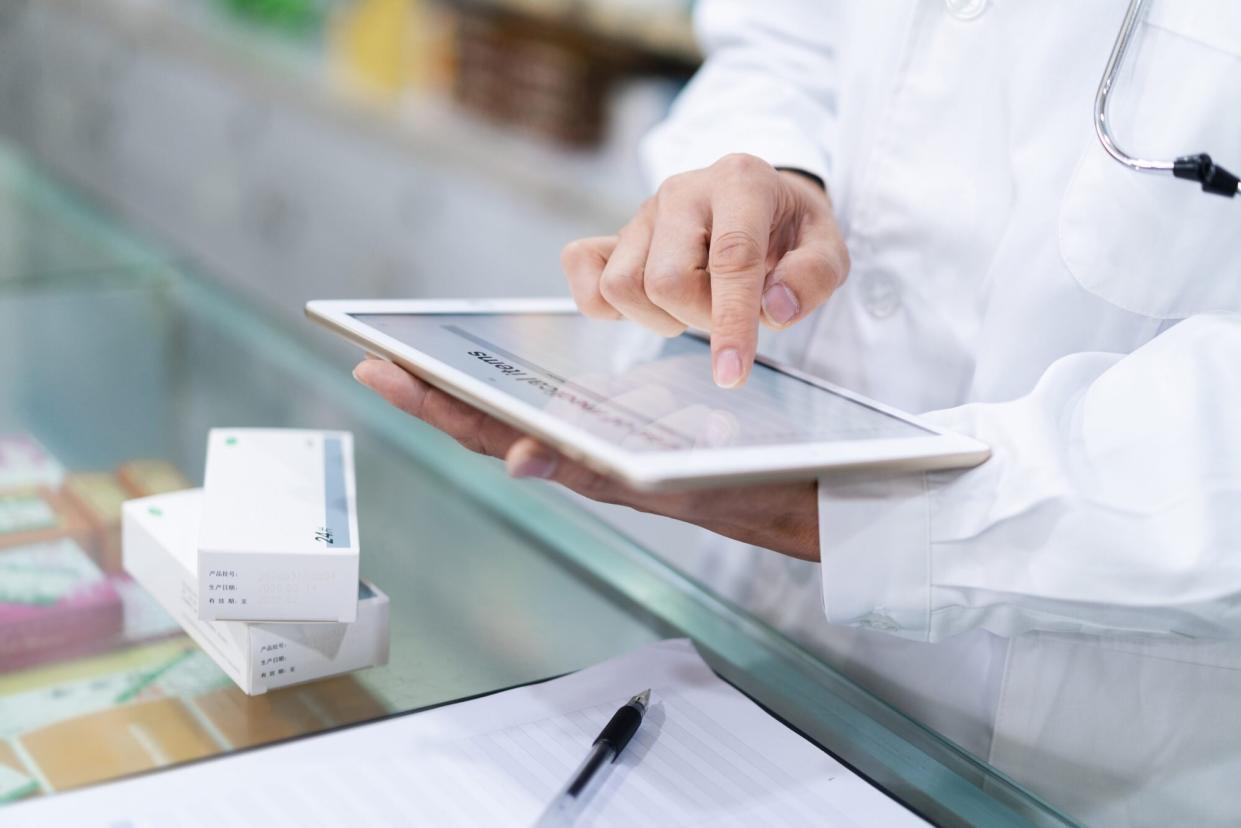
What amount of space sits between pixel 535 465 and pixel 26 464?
51cm

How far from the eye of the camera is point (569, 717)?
625 millimetres

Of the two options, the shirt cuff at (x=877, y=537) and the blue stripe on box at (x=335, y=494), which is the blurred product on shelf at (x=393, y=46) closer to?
the blue stripe on box at (x=335, y=494)

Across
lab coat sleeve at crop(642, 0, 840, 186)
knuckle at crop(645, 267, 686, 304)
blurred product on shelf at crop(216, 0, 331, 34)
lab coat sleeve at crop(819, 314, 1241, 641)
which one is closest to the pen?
lab coat sleeve at crop(819, 314, 1241, 641)

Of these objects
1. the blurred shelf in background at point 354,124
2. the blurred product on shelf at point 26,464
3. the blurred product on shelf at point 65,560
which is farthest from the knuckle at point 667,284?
the blurred shelf in background at point 354,124

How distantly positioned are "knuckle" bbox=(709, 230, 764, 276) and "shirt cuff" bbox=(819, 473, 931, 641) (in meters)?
0.13

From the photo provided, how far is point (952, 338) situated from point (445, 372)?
364 mm

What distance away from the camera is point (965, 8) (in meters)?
0.77

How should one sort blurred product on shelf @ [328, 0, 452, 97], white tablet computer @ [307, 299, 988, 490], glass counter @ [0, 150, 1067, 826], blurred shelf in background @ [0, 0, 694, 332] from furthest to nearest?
blurred product on shelf @ [328, 0, 452, 97]
blurred shelf in background @ [0, 0, 694, 332]
glass counter @ [0, 150, 1067, 826]
white tablet computer @ [307, 299, 988, 490]

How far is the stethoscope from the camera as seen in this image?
61 cm

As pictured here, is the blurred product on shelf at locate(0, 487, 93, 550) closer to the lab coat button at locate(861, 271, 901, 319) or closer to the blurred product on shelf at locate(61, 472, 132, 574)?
the blurred product on shelf at locate(61, 472, 132, 574)

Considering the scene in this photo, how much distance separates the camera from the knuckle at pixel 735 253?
2.10 ft

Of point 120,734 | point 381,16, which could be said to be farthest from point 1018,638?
point 381,16

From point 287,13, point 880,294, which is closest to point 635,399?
point 880,294

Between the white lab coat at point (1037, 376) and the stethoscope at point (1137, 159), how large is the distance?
3 centimetres
